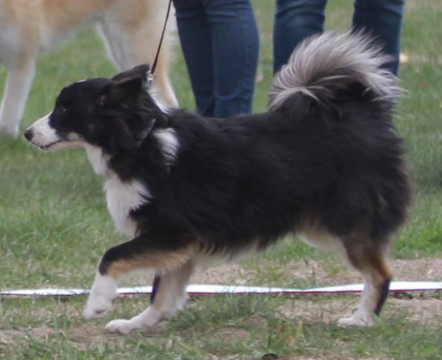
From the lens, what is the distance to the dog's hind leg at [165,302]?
3625 mm

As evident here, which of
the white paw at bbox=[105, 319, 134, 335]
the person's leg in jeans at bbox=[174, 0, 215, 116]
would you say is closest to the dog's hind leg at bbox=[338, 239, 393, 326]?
the white paw at bbox=[105, 319, 134, 335]

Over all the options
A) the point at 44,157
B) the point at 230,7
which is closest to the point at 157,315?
the point at 230,7

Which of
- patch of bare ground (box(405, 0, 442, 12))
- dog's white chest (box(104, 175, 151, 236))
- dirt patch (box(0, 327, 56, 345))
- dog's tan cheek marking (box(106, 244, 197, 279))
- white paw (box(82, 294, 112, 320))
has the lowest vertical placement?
patch of bare ground (box(405, 0, 442, 12))

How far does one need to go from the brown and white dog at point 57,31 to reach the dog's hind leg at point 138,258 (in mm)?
3656

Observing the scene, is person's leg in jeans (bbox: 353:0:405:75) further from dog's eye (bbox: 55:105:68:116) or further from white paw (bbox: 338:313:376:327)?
dog's eye (bbox: 55:105:68:116)

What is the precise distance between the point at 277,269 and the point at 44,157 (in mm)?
2589

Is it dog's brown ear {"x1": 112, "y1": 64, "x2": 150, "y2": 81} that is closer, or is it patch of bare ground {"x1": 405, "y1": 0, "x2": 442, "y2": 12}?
dog's brown ear {"x1": 112, "y1": 64, "x2": 150, "y2": 81}

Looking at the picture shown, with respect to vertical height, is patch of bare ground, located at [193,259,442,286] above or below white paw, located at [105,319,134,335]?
below

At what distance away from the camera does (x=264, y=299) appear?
3.86 m

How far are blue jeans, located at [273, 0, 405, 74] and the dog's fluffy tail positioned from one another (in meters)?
1.29

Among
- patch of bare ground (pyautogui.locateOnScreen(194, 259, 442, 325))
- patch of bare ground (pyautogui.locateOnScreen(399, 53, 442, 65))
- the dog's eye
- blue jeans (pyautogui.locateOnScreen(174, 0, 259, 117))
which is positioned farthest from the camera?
patch of bare ground (pyautogui.locateOnScreen(399, 53, 442, 65))

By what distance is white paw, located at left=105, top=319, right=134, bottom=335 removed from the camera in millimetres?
3584

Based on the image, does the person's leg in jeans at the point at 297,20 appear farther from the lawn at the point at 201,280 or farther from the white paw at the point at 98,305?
the white paw at the point at 98,305

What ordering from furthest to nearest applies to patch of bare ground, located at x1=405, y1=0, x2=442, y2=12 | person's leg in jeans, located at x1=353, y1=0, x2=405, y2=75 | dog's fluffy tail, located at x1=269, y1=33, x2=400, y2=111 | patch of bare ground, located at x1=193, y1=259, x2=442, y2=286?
patch of bare ground, located at x1=405, y1=0, x2=442, y2=12 < person's leg in jeans, located at x1=353, y1=0, x2=405, y2=75 < patch of bare ground, located at x1=193, y1=259, x2=442, y2=286 < dog's fluffy tail, located at x1=269, y1=33, x2=400, y2=111
